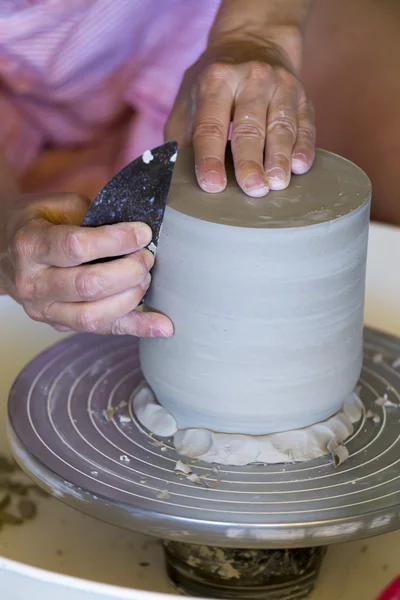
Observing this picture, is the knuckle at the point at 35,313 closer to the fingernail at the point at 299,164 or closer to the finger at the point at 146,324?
the finger at the point at 146,324

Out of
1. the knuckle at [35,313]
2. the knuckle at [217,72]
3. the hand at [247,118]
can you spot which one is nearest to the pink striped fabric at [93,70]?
the hand at [247,118]

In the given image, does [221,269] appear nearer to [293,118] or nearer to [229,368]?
[229,368]

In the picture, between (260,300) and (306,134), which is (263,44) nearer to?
(306,134)

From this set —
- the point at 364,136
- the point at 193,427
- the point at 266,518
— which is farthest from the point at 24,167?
the point at 266,518

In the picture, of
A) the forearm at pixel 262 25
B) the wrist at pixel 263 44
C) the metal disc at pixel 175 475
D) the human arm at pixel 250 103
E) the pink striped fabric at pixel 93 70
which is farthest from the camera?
the pink striped fabric at pixel 93 70

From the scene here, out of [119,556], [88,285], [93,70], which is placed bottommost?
[119,556]

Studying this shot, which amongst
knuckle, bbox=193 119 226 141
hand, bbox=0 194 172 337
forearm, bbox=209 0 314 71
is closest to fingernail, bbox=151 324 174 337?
hand, bbox=0 194 172 337

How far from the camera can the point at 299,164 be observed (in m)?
0.94

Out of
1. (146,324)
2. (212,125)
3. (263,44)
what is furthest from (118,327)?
(263,44)

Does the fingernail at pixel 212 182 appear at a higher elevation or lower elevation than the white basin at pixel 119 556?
higher

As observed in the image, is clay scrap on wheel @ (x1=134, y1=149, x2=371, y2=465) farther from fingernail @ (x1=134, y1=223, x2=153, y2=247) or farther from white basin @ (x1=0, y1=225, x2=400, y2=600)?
white basin @ (x1=0, y1=225, x2=400, y2=600)

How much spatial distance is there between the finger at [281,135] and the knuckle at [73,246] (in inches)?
8.7

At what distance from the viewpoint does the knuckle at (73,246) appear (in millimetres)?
837

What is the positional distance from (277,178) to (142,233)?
165mm
